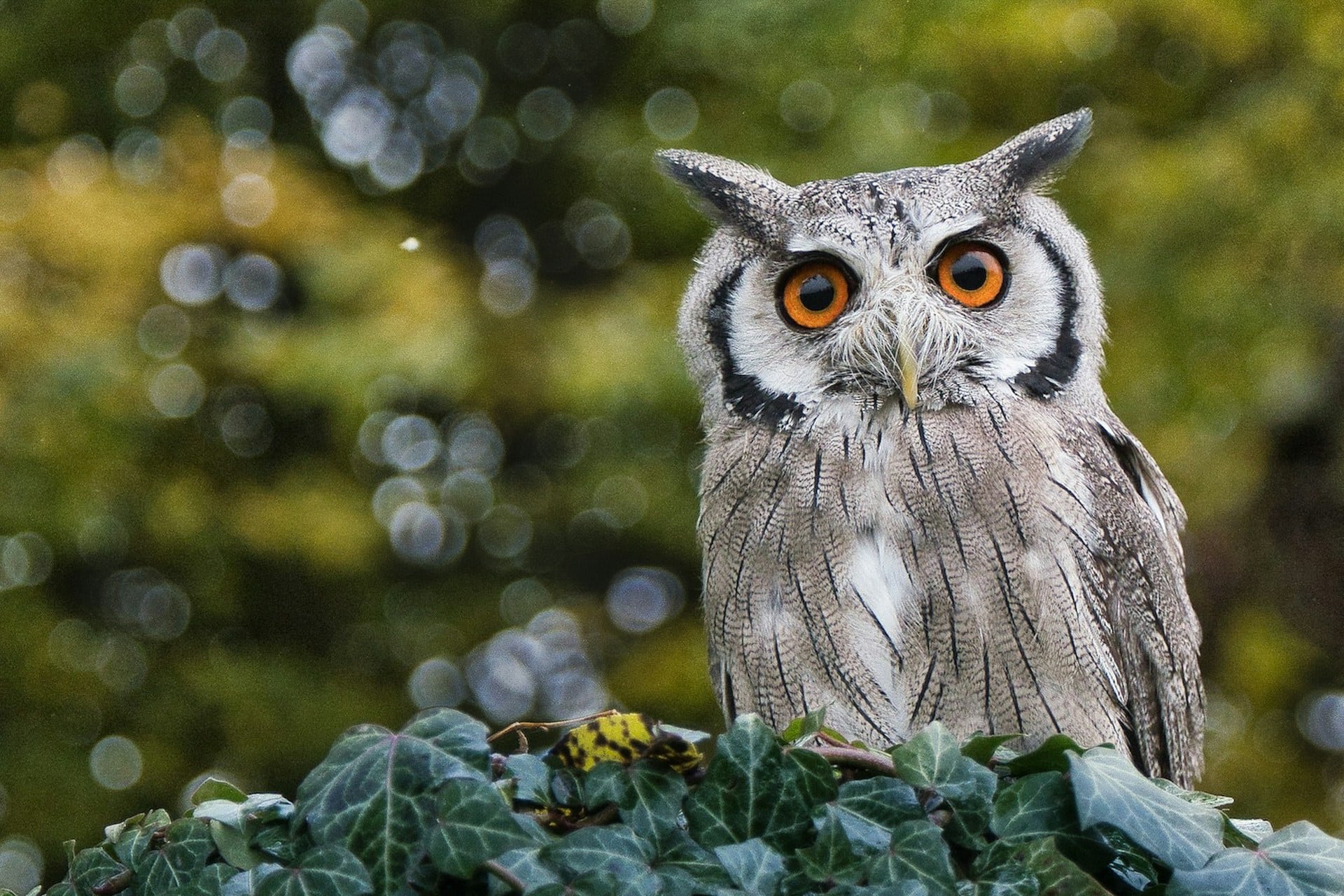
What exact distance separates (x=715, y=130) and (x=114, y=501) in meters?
2.25

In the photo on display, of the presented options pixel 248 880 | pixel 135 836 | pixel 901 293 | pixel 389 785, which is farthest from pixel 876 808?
pixel 901 293

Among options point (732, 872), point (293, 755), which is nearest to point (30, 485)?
point (293, 755)

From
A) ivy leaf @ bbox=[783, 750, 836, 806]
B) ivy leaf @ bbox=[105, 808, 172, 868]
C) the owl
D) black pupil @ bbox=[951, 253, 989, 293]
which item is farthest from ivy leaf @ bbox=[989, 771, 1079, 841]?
black pupil @ bbox=[951, 253, 989, 293]

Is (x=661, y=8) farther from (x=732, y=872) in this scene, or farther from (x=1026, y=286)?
(x=732, y=872)

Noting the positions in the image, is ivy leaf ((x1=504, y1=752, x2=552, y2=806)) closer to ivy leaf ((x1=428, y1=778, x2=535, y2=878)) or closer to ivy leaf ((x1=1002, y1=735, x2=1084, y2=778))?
ivy leaf ((x1=428, y1=778, x2=535, y2=878))

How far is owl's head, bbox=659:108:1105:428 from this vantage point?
81.6 inches

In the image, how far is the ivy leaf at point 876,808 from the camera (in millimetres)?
1020

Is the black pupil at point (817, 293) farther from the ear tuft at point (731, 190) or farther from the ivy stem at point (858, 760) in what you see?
the ivy stem at point (858, 760)

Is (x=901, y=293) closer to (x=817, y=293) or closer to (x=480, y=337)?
(x=817, y=293)

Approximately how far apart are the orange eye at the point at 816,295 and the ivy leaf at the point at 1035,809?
1.18 metres

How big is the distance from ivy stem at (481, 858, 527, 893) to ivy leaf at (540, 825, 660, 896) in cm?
3

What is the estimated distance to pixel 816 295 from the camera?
2.16 metres

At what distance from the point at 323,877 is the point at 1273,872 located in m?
0.72

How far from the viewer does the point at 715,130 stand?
13.8 feet
